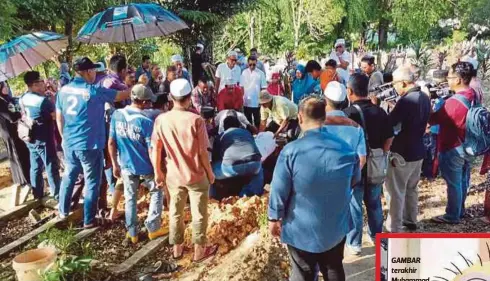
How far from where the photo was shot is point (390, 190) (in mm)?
4719

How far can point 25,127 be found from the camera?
5117 mm

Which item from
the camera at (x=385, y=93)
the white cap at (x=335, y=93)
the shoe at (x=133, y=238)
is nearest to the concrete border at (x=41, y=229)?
the shoe at (x=133, y=238)

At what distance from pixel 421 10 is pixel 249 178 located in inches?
1061

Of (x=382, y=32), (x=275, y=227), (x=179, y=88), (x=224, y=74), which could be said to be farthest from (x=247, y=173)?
(x=382, y=32)

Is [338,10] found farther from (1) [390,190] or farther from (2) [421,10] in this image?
(1) [390,190]

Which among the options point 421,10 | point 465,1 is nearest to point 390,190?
point 421,10

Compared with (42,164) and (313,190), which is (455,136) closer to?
(313,190)

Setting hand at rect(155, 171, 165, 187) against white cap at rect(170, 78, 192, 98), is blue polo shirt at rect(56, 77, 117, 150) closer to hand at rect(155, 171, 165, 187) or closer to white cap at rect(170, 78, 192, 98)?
hand at rect(155, 171, 165, 187)

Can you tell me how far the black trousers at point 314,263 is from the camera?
3023 mm

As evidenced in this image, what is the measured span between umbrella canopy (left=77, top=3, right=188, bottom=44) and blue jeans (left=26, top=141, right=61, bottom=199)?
5.23ft

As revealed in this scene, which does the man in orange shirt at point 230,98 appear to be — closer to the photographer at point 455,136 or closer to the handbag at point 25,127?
the handbag at point 25,127

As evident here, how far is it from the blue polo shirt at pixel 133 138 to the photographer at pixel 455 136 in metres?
3.05

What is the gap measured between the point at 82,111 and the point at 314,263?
2.86 meters

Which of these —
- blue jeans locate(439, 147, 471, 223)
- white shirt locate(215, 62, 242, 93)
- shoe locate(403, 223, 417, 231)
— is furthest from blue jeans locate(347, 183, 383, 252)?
white shirt locate(215, 62, 242, 93)
